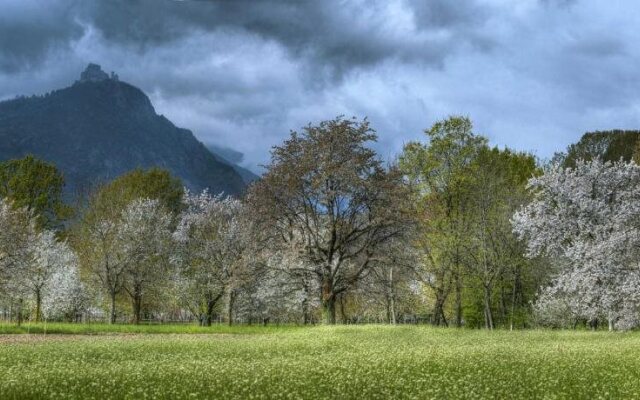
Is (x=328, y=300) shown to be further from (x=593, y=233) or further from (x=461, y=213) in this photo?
(x=593, y=233)

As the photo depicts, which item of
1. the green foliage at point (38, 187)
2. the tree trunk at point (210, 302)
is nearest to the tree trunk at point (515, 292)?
the tree trunk at point (210, 302)

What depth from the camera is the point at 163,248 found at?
2990 inches

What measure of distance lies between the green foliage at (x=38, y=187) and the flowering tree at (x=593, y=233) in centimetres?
6938

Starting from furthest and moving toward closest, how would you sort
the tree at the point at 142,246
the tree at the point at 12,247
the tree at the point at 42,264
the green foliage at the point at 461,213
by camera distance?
the tree at the point at 142,246, the green foliage at the point at 461,213, the tree at the point at 42,264, the tree at the point at 12,247

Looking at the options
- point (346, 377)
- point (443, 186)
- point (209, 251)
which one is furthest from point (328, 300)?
point (346, 377)

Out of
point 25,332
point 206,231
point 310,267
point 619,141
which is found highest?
point 619,141

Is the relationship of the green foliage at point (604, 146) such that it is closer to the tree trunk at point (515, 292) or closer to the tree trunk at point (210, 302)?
the tree trunk at point (515, 292)

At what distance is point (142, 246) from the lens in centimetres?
7319

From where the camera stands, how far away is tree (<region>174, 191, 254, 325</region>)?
69375 mm

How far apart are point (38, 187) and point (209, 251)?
37.6 m

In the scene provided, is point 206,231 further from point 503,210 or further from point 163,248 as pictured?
point 503,210

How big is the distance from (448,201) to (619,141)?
38.8 m

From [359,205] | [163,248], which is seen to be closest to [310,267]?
[359,205]

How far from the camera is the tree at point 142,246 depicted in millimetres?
72312
